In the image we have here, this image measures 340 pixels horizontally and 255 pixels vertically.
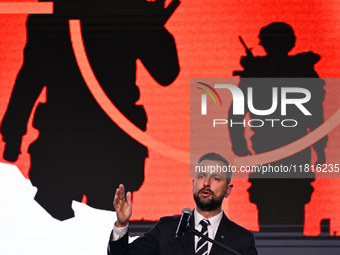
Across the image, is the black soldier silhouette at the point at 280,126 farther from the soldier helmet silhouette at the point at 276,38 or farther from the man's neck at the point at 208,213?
the man's neck at the point at 208,213

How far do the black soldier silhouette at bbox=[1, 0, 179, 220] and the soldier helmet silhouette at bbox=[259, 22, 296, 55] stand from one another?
0.62 m

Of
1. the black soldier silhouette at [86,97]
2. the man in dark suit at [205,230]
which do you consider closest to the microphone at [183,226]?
the man in dark suit at [205,230]

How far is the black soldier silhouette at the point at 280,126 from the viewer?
3301mm

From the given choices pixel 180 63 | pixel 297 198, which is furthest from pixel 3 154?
pixel 297 198

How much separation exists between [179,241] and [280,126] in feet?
4.09

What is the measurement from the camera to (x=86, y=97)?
3.39 metres

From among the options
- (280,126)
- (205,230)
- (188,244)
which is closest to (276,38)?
(280,126)

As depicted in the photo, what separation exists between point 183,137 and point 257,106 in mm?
541

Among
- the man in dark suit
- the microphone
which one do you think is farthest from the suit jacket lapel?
the microphone

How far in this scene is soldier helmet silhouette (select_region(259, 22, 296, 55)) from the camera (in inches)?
133

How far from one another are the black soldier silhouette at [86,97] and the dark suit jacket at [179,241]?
803 millimetres

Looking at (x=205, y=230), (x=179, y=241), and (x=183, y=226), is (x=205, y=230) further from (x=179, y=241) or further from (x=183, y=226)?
(x=183, y=226)

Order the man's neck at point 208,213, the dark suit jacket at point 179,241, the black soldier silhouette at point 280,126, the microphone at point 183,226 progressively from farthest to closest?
the black soldier silhouette at point 280,126 < the man's neck at point 208,213 < the dark suit jacket at point 179,241 < the microphone at point 183,226

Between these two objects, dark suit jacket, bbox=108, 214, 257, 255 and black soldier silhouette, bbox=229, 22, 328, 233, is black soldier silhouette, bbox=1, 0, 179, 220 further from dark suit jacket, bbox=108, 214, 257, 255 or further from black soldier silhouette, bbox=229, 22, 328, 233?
dark suit jacket, bbox=108, 214, 257, 255
